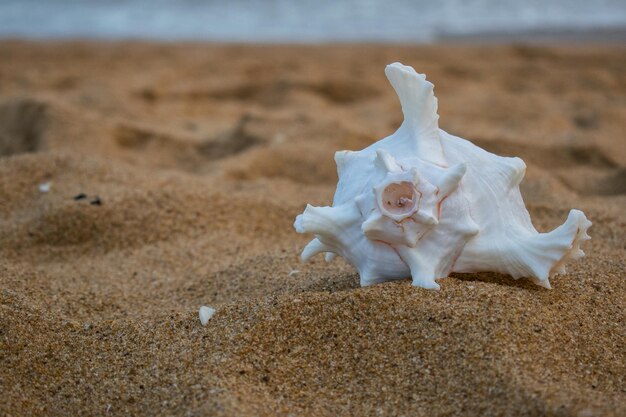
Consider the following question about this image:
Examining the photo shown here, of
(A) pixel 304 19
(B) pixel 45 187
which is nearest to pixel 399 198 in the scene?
(B) pixel 45 187

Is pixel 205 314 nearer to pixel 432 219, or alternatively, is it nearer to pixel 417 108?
pixel 432 219

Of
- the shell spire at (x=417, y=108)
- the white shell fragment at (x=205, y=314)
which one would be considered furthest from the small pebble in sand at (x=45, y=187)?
the shell spire at (x=417, y=108)

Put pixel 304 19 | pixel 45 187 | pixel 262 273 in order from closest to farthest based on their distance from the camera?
pixel 262 273, pixel 45 187, pixel 304 19

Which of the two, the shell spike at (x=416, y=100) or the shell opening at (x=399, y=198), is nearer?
the shell opening at (x=399, y=198)

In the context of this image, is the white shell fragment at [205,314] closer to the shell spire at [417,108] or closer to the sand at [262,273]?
the sand at [262,273]

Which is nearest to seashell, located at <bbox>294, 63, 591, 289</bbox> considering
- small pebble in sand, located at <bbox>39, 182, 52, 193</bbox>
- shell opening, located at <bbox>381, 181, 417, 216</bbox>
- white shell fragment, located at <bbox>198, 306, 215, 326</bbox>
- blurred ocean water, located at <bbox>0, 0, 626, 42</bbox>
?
shell opening, located at <bbox>381, 181, 417, 216</bbox>

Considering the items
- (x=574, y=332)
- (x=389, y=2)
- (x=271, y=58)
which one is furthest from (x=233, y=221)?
(x=389, y=2)
